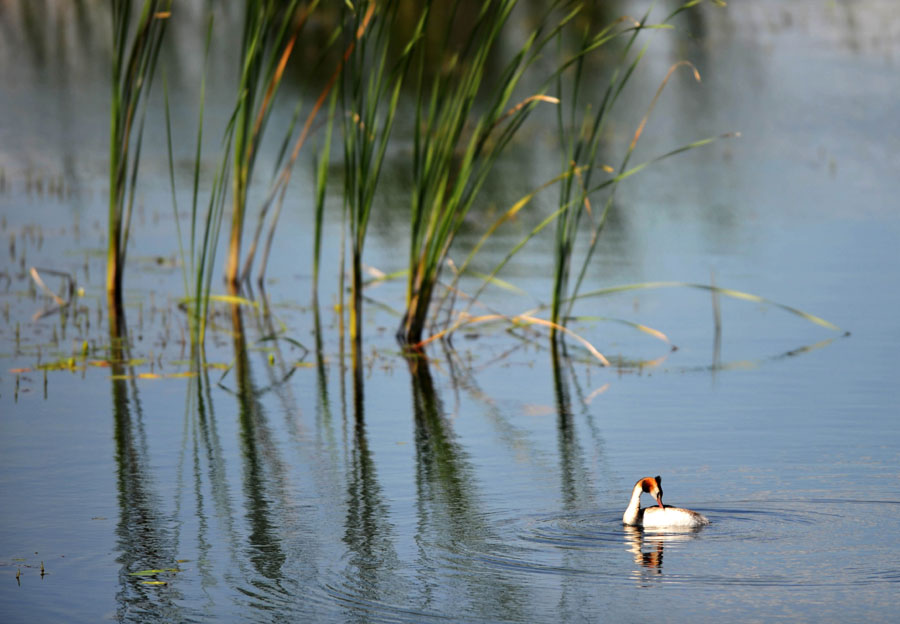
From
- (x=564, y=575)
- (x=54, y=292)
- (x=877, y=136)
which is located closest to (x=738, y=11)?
(x=877, y=136)

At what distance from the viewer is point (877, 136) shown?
701 inches

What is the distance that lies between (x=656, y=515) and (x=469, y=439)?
1.53 meters

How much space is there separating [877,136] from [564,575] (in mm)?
14701

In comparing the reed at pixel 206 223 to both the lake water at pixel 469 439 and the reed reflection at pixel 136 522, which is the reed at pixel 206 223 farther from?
the reed reflection at pixel 136 522

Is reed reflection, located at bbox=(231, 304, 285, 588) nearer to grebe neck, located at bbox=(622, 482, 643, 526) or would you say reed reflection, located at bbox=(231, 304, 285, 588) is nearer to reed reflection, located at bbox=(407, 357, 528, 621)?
reed reflection, located at bbox=(407, 357, 528, 621)

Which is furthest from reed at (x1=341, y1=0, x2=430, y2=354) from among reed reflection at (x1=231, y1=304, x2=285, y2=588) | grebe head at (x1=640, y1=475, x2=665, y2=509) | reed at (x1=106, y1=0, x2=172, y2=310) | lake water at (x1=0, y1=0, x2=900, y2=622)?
grebe head at (x1=640, y1=475, x2=665, y2=509)

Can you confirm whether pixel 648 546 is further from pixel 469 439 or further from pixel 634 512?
pixel 469 439

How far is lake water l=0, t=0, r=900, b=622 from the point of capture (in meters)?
4.22

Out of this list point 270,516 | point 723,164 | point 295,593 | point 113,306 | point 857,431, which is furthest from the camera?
point 723,164

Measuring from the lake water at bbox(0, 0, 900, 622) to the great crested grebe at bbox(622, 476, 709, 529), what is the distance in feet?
0.22

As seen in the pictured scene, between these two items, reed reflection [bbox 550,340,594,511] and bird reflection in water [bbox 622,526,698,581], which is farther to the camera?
reed reflection [bbox 550,340,594,511]

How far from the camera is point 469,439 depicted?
611 cm

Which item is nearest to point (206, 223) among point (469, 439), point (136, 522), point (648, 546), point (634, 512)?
point (469, 439)

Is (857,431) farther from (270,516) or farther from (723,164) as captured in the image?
(723,164)
